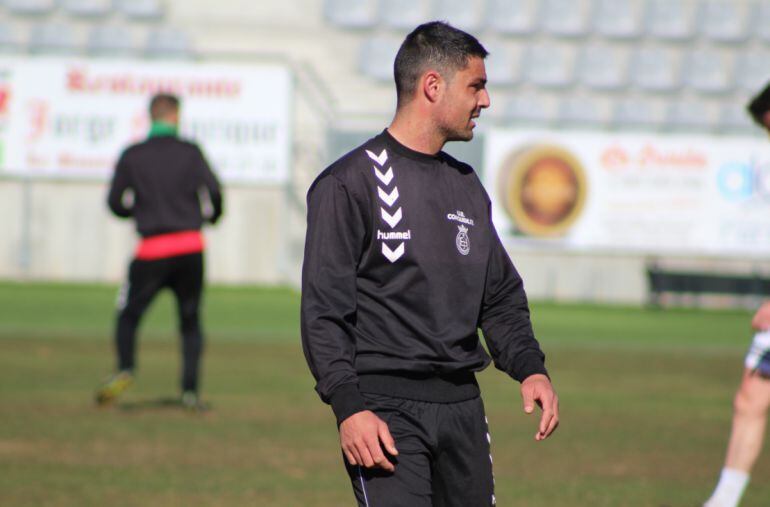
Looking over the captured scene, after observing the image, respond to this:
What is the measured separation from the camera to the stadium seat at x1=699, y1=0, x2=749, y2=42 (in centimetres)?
3231

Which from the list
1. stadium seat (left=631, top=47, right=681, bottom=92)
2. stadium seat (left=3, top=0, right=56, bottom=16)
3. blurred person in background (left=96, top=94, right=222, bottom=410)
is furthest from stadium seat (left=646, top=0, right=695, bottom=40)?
blurred person in background (left=96, top=94, right=222, bottom=410)

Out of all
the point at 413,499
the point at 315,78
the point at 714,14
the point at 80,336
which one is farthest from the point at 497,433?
the point at 714,14

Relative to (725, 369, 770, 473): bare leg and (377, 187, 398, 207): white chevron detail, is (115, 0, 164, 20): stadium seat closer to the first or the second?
(725, 369, 770, 473): bare leg

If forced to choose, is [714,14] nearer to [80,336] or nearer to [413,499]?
[80,336]

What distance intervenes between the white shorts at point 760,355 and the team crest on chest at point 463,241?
3.01m

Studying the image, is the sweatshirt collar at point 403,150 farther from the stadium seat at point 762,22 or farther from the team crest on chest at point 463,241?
the stadium seat at point 762,22

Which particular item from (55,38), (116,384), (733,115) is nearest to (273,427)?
(116,384)

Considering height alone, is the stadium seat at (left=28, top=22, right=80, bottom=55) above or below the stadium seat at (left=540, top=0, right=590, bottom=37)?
below

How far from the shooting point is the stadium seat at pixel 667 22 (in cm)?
3200

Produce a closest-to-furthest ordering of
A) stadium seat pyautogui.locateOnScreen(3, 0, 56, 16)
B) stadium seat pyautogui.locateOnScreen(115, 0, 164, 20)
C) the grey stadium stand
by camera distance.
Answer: stadium seat pyautogui.locateOnScreen(115, 0, 164, 20) < stadium seat pyautogui.locateOnScreen(3, 0, 56, 16) < the grey stadium stand

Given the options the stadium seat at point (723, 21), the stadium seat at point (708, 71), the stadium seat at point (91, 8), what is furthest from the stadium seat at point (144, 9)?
the stadium seat at point (723, 21)

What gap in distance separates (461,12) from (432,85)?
27.2 m

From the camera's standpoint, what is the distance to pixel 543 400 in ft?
14.5

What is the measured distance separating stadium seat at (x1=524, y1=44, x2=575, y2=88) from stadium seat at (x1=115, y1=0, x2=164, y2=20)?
26.8 feet
